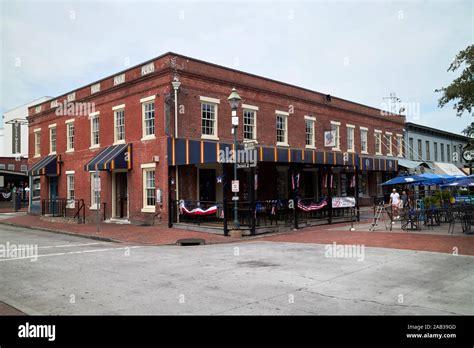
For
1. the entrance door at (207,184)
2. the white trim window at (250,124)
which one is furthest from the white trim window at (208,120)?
the white trim window at (250,124)

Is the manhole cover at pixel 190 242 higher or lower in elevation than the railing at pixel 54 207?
lower

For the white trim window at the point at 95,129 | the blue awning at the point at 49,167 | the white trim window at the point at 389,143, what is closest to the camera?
the white trim window at the point at 95,129

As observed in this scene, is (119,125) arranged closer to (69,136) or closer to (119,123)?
(119,123)

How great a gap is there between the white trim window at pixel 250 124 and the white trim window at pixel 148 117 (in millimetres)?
5361

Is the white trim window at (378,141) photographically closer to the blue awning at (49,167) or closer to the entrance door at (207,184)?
the entrance door at (207,184)

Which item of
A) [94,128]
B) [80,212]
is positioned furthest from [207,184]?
[80,212]

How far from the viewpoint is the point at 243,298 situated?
6.86 m

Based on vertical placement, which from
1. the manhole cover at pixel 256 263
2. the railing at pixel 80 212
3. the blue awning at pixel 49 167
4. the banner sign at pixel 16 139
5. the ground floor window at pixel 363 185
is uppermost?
the banner sign at pixel 16 139

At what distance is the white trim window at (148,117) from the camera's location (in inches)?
777

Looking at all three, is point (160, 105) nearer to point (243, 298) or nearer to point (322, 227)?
point (322, 227)

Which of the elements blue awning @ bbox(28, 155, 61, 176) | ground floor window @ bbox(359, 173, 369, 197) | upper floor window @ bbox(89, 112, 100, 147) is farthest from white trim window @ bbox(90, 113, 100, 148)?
ground floor window @ bbox(359, 173, 369, 197)

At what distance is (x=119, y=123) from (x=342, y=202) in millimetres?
13047
